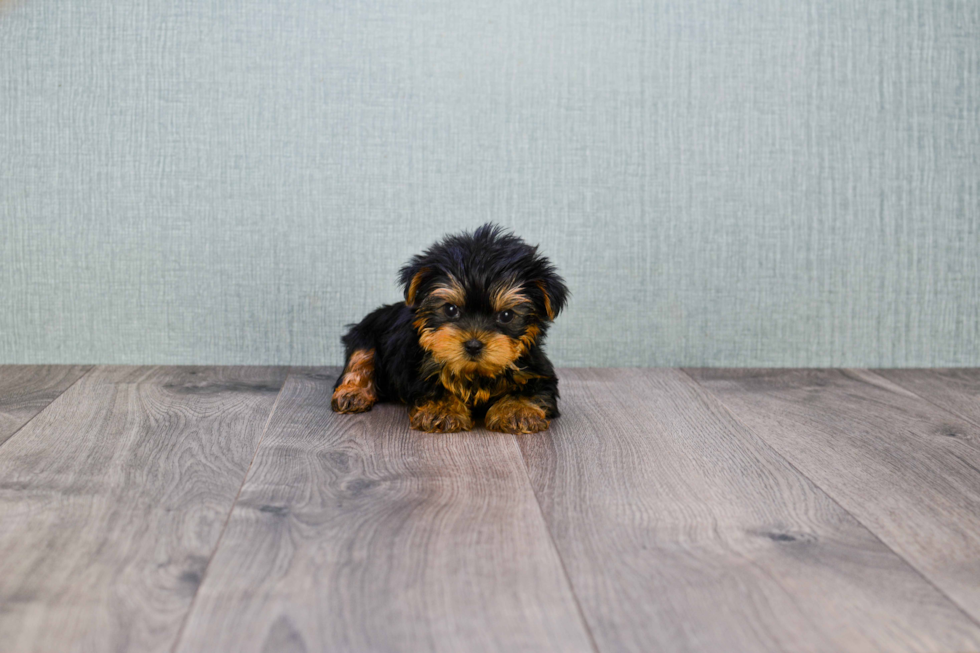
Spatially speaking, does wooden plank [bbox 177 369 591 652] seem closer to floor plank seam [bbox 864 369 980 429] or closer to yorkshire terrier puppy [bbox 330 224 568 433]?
yorkshire terrier puppy [bbox 330 224 568 433]

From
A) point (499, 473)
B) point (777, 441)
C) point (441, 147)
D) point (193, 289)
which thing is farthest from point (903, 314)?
point (193, 289)

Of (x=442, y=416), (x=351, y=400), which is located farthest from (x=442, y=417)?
(x=351, y=400)

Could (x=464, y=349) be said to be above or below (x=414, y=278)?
below

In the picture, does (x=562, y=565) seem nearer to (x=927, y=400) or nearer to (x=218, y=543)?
(x=218, y=543)

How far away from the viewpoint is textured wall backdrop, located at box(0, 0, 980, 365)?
9.23ft

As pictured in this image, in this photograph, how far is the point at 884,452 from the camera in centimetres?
204

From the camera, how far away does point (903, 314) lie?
10.1 feet

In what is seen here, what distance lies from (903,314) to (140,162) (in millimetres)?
2629

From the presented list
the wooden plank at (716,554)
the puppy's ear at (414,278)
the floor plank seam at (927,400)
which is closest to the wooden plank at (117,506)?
the puppy's ear at (414,278)

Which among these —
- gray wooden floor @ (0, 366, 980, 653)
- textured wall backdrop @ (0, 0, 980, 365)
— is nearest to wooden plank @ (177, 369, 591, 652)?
gray wooden floor @ (0, 366, 980, 653)

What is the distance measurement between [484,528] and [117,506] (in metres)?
0.67

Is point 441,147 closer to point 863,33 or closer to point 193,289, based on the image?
point 193,289

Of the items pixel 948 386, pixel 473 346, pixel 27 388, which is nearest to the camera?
pixel 473 346

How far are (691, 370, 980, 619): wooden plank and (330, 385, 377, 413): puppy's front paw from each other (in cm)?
100
